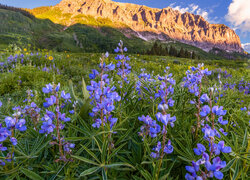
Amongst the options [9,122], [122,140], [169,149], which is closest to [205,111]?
[169,149]

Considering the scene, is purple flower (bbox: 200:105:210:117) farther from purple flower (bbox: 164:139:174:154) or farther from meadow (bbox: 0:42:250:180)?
purple flower (bbox: 164:139:174:154)

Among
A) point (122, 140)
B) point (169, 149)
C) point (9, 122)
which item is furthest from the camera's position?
point (122, 140)

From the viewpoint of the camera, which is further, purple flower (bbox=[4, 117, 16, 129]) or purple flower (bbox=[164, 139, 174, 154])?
purple flower (bbox=[164, 139, 174, 154])

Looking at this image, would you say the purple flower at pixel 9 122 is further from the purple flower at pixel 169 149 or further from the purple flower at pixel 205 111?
the purple flower at pixel 205 111

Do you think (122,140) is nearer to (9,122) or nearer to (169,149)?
(169,149)

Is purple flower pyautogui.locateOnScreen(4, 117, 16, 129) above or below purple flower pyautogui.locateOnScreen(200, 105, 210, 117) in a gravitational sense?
below

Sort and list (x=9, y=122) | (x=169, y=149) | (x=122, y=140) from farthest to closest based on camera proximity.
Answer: (x=122, y=140) → (x=169, y=149) → (x=9, y=122)

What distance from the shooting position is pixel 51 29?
156625mm

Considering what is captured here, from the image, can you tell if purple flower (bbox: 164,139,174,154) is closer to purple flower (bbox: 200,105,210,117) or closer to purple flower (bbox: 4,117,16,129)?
purple flower (bbox: 200,105,210,117)

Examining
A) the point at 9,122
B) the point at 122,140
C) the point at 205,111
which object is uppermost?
the point at 205,111

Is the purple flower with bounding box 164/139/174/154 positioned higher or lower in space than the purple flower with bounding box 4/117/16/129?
lower

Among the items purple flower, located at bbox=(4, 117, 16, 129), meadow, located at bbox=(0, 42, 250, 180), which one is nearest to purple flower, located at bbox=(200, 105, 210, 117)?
meadow, located at bbox=(0, 42, 250, 180)

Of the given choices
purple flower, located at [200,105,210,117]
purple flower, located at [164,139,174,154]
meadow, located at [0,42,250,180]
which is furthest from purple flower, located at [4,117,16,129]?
purple flower, located at [200,105,210,117]

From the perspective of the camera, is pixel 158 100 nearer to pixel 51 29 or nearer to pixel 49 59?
pixel 49 59
